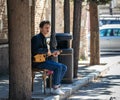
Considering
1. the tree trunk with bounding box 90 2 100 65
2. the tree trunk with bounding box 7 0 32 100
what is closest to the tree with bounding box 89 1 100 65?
the tree trunk with bounding box 90 2 100 65

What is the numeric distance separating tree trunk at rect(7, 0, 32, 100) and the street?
186 centimetres

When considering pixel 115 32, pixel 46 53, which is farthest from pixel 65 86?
pixel 115 32

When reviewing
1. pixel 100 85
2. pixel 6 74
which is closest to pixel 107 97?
pixel 100 85

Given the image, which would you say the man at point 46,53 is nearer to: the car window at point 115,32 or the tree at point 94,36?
the tree at point 94,36

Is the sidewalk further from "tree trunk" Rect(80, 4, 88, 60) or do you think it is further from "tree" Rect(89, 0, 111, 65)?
"tree trunk" Rect(80, 4, 88, 60)

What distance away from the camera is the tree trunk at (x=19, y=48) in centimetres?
1012

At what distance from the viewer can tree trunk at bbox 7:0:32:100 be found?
10.1 meters

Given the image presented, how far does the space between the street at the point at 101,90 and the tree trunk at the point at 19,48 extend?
1.86 m

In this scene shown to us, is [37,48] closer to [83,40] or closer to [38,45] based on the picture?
[38,45]

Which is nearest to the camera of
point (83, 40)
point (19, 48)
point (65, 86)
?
point (19, 48)

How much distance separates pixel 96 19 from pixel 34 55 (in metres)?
10.5

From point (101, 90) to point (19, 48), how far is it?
428 centimetres

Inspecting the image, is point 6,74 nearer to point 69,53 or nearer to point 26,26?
point 69,53

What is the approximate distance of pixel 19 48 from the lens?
33.4 feet
